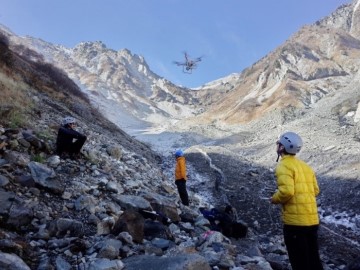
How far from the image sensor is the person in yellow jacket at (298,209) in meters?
5.10

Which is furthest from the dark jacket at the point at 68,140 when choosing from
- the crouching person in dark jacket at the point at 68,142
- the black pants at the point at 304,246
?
the black pants at the point at 304,246

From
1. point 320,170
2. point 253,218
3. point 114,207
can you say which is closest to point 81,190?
point 114,207

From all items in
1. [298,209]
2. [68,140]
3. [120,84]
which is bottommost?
[298,209]

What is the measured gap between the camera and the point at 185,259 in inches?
206

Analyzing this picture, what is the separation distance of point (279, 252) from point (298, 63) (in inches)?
2625

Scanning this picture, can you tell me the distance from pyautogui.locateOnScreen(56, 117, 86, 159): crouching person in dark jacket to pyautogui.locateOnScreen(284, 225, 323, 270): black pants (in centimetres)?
644

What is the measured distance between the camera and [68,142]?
10234 millimetres

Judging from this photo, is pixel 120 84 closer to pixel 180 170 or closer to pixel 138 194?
pixel 180 170

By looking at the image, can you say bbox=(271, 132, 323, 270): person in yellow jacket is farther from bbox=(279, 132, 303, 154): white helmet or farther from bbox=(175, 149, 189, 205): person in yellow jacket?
bbox=(175, 149, 189, 205): person in yellow jacket

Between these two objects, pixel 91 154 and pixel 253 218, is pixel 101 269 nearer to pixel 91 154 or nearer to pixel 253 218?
pixel 91 154

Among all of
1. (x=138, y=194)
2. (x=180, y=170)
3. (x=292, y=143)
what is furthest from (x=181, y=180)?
(x=292, y=143)

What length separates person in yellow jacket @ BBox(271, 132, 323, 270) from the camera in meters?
5.10

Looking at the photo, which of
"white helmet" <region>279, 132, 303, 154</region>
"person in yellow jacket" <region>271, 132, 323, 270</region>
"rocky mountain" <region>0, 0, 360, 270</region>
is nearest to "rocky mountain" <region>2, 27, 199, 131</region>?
"rocky mountain" <region>0, 0, 360, 270</region>

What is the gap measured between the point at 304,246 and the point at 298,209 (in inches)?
18.8
